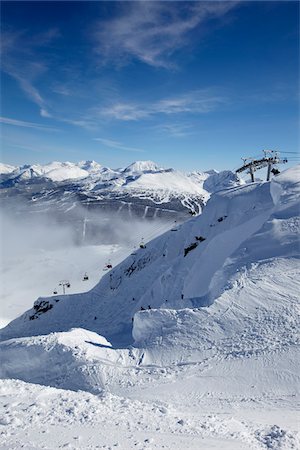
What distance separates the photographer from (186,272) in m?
28.2

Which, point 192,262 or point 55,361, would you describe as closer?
point 55,361

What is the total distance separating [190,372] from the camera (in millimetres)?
12188

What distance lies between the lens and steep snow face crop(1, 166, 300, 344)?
1792 centimetres

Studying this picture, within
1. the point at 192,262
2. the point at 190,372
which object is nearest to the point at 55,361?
the point at 190,372

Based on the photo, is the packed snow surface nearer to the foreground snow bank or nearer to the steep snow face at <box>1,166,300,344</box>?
the foreground snow bank

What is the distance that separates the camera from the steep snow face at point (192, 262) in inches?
706

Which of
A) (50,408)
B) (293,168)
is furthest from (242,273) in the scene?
(293,168)

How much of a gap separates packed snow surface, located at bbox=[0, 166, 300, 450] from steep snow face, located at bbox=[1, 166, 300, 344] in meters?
0.23

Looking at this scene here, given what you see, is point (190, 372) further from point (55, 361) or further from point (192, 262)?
point (192, 262)

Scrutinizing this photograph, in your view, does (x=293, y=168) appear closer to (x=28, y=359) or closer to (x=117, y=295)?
(x=117, y=295)

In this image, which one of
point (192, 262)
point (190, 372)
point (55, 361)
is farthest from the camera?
point (192, 262)

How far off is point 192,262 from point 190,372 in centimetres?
1672

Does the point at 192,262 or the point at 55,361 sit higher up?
the point at 192,262

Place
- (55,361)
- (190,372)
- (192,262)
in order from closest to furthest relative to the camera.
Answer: (190,372)
(55,361)
(192,262)
